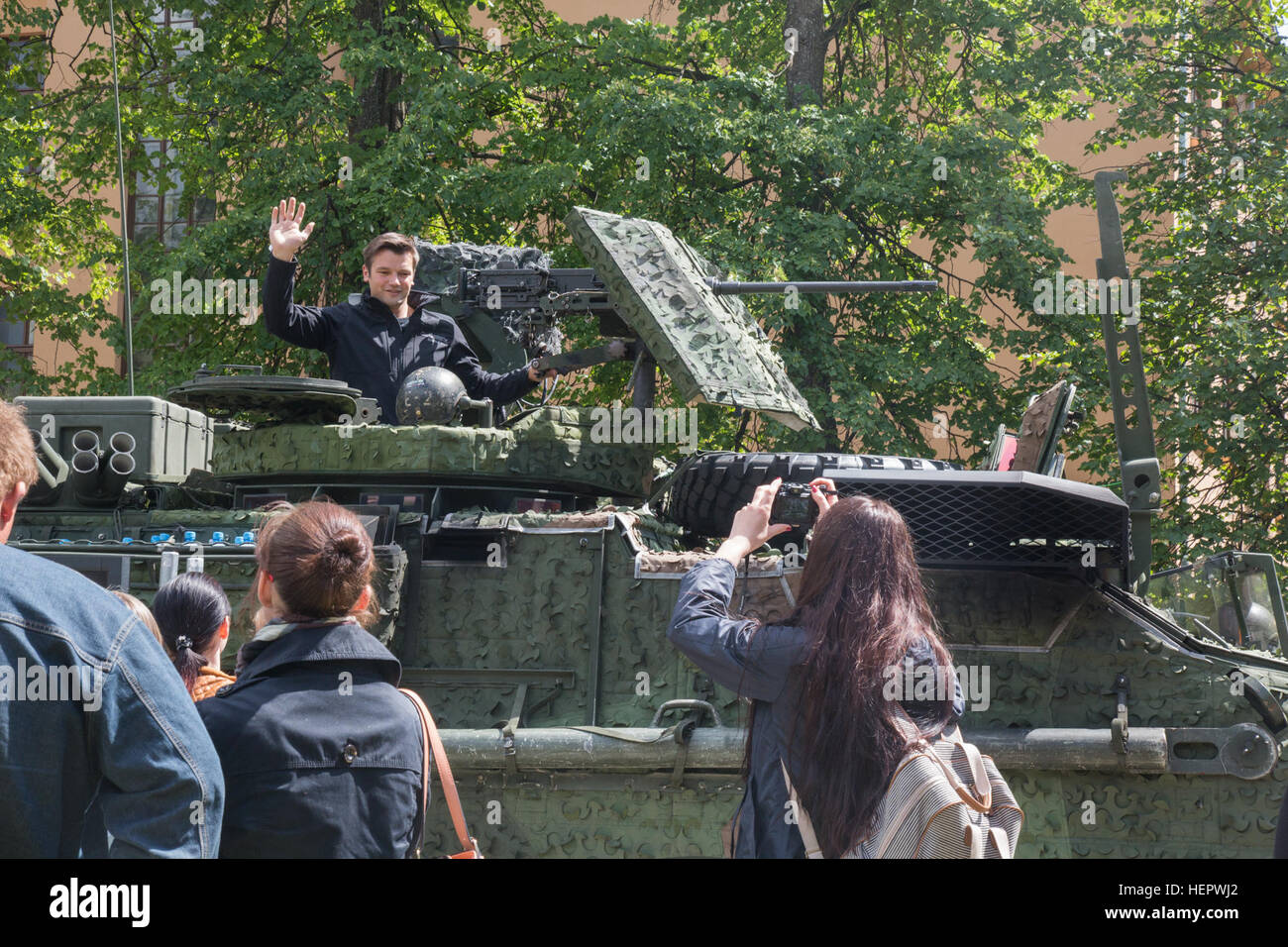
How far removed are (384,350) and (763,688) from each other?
431 centimetres

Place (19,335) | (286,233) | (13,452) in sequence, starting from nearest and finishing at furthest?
(13,452)
(286,233)
(19,335)

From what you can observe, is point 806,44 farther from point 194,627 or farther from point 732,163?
point 194,627

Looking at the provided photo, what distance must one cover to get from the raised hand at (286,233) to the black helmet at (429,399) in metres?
0.87

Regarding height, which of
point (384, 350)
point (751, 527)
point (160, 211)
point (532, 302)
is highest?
point (160, 211)

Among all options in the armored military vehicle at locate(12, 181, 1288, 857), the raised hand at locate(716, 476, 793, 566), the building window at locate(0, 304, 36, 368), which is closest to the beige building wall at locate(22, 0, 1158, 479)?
the building window at locate(0, 304, 36, 368)

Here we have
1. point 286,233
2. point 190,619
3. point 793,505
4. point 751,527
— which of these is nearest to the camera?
point 751,527

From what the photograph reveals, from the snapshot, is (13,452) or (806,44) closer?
(13,452)

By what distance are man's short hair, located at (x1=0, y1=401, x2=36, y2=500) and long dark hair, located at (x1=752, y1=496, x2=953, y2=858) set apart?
1734 mm

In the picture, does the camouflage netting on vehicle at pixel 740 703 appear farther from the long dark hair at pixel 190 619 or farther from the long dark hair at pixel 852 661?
the long dark hair at pixel 852 661

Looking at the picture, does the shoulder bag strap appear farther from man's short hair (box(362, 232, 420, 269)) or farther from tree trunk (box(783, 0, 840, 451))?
tree trunk (box(783, 0, 840, 451))

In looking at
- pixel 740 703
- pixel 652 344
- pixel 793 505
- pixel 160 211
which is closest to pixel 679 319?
pixel 652 344

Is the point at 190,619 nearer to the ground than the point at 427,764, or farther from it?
farther from it

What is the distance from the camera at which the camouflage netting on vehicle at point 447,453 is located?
20.3ft

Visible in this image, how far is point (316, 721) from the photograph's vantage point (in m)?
3.03
